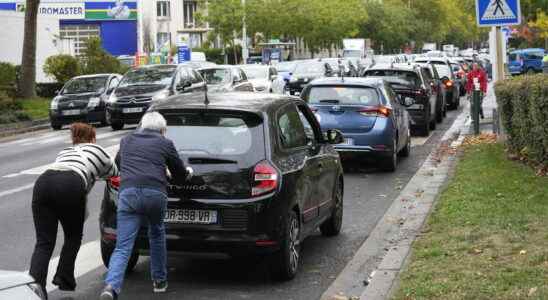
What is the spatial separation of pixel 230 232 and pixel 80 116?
2269cm

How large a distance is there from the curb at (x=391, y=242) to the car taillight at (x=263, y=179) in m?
0.99

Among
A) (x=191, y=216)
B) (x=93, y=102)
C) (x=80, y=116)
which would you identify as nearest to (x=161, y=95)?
(x=93, y=102)

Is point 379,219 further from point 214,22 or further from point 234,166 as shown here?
point 214,22

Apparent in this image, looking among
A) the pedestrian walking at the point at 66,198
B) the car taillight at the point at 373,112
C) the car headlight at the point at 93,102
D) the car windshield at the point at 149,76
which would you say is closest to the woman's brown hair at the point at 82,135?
the pedestrian walking at the point at 66,198

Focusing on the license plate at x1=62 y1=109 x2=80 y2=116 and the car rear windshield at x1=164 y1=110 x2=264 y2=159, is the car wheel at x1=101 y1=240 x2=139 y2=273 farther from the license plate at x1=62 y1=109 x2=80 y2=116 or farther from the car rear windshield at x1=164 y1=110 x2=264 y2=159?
the license plate at x1=62 y1=109 x2=80 y2=116

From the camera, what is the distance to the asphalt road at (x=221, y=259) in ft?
27.9

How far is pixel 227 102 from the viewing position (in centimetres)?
903

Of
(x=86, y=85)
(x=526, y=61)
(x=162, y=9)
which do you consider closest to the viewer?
(x=86, y=85)

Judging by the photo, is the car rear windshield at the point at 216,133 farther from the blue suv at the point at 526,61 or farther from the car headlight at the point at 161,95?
the blue suv at the point at 526,61

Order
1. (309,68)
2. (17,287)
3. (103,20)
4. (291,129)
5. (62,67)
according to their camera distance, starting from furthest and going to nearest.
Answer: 1. (103,20)
2. (309,68)
3. (62,67)
4. (291,129)
5. (17,287)

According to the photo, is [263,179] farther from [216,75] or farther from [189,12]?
[189,12]

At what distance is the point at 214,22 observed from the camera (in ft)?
242

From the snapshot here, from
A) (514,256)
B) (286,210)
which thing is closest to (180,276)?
(286,210)

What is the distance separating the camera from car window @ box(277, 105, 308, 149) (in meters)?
9.17
